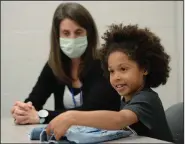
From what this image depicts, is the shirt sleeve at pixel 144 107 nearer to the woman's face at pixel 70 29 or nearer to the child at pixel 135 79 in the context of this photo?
the child at pixel 135 79

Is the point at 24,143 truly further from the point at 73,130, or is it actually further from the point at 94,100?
the point at 94,100

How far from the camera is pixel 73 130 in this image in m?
0.88

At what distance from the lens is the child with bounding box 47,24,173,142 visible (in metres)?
0.92

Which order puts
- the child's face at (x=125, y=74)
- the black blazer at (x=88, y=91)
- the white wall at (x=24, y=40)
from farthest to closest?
the white wall at (x=24, y=40)
the black blazer at (x=88, y=91)
the child's face at (x=125, y=74)

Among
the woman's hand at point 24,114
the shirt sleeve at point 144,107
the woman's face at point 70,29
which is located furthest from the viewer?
the woman's face at point 70,29

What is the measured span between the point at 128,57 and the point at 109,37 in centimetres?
16

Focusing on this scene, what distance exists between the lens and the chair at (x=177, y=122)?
1.30 meters

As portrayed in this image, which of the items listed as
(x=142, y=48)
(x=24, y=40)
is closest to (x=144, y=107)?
(x=142, y=48)

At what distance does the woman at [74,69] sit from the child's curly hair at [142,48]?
0.41 meters

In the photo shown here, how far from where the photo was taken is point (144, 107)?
101 centimetres

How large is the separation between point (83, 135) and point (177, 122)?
633 millimetres

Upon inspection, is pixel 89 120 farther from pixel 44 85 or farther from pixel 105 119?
pixel 44 85

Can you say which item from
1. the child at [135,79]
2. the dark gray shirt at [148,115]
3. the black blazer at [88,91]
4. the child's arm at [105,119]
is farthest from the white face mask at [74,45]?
the child's arm at [105,119]

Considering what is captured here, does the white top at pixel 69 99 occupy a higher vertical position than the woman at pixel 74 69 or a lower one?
lower
